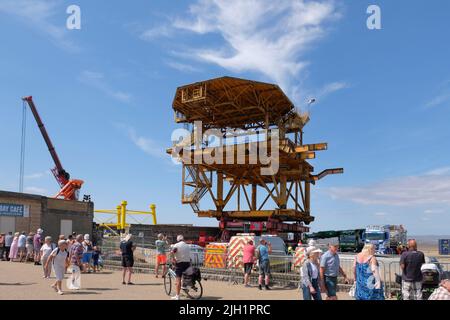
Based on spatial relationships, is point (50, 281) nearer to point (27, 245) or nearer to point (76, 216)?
point (27, 245)

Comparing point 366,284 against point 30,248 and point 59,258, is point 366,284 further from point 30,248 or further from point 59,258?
point 30,248

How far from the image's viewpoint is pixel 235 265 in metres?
16.8

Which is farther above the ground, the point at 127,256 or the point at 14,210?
the point at 14,210

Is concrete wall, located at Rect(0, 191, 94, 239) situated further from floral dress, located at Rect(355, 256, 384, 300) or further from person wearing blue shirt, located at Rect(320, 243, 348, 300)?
floral dress, located at Rect(355, 256, 384, 300)

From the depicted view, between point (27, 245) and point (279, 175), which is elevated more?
point (279, 175)

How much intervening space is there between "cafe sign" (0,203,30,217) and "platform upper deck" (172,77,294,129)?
1429 cm

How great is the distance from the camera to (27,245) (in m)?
21.2

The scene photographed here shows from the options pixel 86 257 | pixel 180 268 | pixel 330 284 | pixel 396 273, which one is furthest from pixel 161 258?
pixel 330 284

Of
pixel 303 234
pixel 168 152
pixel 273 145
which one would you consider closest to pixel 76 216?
pixel 168 152

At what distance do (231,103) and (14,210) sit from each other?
1735 centimetres

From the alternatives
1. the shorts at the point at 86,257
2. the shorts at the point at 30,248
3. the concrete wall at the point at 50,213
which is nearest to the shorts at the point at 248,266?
the shorts at the point at 86,257

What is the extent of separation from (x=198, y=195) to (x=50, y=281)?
2380cm

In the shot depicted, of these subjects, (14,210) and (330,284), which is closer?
(330,284)
